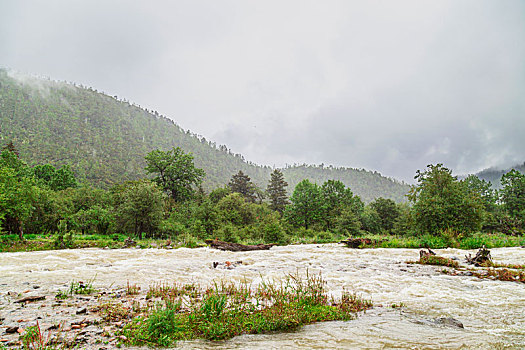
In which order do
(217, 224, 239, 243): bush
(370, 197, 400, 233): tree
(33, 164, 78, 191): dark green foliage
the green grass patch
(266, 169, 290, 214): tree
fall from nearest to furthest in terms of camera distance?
the green grass patch < (217, 224, 239, 243): bush < (370, 197, 400, 233): tree < (33, 164, 78, 191): dark green foliage < (266, 169, 290, 214): tree

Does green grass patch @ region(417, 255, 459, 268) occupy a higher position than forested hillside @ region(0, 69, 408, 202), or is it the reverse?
forested hillside @ region(0, 69, 408, 202)

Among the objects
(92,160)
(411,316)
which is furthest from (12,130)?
(411,316)

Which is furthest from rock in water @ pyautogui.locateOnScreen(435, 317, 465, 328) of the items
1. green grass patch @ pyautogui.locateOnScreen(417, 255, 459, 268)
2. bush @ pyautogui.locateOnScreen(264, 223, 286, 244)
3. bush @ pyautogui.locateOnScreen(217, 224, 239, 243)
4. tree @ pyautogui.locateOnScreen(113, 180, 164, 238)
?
tree @ pyautogui.locateOnScreen(113, 180, 164, 238)

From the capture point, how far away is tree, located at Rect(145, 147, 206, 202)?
5584 centimetres

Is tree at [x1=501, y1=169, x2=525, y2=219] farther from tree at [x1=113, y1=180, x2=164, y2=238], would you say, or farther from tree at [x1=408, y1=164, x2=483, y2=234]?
tree at [x1=113, y1=180, x2=164, y2=238]

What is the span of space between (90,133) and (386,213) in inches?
4968

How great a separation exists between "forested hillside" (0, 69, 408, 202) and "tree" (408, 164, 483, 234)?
8123cm

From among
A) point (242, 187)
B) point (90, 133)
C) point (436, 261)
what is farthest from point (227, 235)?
point (90, 133)

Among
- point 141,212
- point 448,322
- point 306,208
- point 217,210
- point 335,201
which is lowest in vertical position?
point 448,322

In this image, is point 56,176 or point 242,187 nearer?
point 56,176

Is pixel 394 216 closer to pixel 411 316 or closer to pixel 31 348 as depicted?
pixel 411 316

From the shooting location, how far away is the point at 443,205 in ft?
81.0

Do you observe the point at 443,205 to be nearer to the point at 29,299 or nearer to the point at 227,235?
the point at 227,235

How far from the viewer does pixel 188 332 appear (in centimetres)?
439
